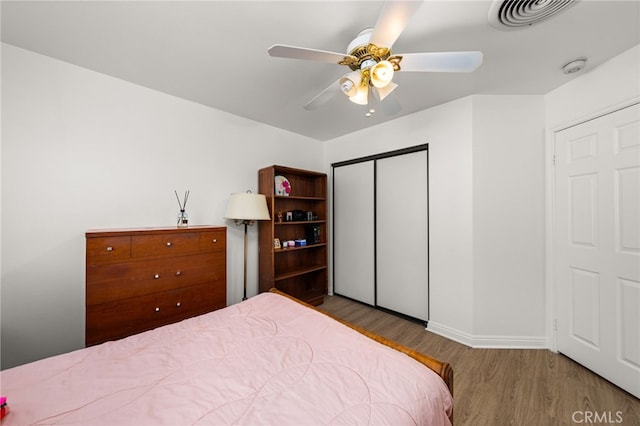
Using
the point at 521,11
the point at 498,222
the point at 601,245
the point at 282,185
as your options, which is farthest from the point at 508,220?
the point at 282,185

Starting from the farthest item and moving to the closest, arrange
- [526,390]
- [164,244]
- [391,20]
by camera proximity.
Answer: [164,244], [526,390], [391,20]

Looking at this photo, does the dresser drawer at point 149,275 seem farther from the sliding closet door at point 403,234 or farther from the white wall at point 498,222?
the white wall at point 498,222

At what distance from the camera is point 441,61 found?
131cm

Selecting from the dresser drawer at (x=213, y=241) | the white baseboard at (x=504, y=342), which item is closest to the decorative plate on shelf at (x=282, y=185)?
the dresser drawer at (x=213, y=241)

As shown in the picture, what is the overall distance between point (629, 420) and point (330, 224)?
124 inches

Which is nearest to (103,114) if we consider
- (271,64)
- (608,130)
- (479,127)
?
(271,64)

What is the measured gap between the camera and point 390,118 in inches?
119

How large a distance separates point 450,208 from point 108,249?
119 inches

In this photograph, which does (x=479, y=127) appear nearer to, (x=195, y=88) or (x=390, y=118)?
(x=390, y=118)

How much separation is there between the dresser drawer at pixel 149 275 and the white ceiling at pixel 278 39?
159 centimetres

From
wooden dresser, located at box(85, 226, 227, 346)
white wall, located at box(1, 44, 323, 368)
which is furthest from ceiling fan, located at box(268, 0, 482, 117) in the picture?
white wall, located at box(1, 44, 323, 368)

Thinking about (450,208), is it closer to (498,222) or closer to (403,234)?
(498,222)

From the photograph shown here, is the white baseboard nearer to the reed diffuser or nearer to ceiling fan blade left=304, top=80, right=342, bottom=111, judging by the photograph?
ceiling fan blade left=304, top=80, right=342, bottom=111

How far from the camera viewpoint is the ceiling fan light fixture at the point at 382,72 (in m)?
1.26
